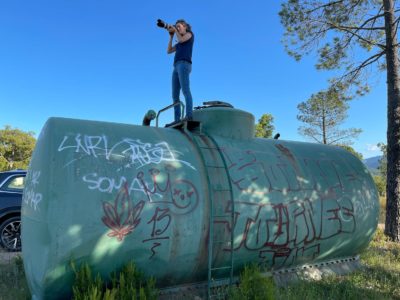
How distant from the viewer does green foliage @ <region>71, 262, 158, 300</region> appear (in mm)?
3574

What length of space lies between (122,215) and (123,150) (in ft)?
2.73

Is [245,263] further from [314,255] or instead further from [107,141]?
[107,141]

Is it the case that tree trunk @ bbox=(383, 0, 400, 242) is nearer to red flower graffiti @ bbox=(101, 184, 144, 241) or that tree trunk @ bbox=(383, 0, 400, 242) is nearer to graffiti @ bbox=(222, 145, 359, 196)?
graffiti @ bbox=(222, 145, 359, 196)

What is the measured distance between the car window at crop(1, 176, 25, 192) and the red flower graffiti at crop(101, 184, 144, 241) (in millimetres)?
5498

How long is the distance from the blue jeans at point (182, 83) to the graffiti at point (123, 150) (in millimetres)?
1225

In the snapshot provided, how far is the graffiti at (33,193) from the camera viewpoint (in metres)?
4.04

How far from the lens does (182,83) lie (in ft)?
19.7

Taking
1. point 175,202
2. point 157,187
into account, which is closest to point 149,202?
point 157,187

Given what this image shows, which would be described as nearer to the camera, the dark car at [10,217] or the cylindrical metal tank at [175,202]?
the cylindrical metal tank at [175,202]

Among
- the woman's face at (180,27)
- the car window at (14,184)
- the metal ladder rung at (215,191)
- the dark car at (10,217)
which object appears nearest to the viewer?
the metal ladder rung at (215,191)

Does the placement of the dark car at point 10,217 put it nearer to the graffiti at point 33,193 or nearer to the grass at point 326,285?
the grass at point 326,285

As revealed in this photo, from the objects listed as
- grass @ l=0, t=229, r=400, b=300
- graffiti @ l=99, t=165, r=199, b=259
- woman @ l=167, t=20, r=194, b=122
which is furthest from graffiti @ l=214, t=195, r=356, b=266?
woman @ l=167, t=20, r=194, b=122

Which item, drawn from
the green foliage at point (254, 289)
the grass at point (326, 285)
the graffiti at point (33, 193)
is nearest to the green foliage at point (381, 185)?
the grass at point (326, 285)

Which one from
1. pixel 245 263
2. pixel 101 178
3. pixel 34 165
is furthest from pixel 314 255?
pixel 34 165
